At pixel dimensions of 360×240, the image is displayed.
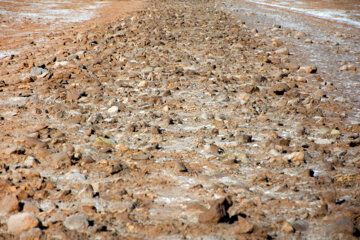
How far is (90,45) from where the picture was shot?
304 inches

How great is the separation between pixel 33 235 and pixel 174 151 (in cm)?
156

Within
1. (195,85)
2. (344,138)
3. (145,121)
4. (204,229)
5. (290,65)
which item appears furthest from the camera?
(290,65)

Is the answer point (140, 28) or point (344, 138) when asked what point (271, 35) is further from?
point (344, 138)

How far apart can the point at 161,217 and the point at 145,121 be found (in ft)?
5.84

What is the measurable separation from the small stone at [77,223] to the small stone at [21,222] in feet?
0.59

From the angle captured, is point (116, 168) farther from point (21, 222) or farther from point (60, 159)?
point (21, 222)

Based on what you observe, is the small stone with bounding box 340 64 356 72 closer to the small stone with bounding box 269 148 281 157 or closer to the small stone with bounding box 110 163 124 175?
the small stone with bounding box 269 148 281 157

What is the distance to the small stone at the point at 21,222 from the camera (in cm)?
224

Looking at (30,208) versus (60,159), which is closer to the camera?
(30,208)

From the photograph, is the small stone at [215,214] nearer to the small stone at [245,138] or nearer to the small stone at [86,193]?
the small stone at [86,193]

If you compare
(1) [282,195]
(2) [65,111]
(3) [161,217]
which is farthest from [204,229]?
(2) [65,111]

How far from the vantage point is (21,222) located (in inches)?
89.7

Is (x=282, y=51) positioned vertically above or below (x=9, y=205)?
above

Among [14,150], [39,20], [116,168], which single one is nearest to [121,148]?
[116,168]
